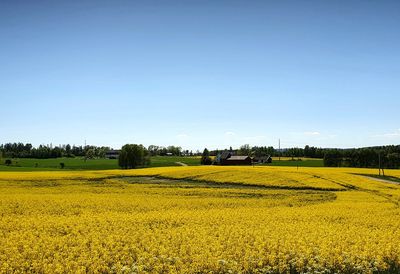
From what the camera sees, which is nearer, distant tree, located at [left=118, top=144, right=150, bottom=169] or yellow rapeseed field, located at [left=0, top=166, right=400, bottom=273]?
yellow rapeseed field, located at [left=0, top=166, right=400, bottom=273]

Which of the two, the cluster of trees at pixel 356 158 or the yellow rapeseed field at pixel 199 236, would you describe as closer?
the yellow rapeseed field at pixel 199 236

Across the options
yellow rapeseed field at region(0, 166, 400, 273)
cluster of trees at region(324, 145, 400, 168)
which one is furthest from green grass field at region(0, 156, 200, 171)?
yellow rapeseed field at region(0, 166, 400, 273)

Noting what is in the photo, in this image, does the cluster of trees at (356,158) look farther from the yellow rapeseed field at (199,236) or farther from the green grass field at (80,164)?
the yellow rapeseed field at (199,236)

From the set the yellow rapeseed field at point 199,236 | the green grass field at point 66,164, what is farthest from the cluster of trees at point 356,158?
the yellow rapeseed field at point 199,236

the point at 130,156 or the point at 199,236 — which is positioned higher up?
the point at 130,156

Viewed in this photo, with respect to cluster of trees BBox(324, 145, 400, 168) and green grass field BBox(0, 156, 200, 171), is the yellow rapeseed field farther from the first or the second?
cluster of trees BBox(324, 145, 400, 168)

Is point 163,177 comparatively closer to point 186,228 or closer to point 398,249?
point 186,228

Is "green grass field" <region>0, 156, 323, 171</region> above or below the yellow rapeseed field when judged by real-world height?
above

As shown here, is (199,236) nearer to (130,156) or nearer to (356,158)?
(130,156)

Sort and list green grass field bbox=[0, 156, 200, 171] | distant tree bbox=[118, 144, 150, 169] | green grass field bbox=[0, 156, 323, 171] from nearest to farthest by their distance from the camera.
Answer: green grass field bbox=[0, 156, 200, 171] → green grass field bbox=[0, 156, 323, 171] → distant tree bbox=[118, 144, 150, 169]

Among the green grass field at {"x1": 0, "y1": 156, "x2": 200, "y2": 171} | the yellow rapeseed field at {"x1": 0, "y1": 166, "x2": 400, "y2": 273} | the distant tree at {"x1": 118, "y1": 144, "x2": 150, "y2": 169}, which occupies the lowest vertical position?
the yellow rapeseed field at {"x1": 0, "y1": 166, "x2": 400, "y2": 273}

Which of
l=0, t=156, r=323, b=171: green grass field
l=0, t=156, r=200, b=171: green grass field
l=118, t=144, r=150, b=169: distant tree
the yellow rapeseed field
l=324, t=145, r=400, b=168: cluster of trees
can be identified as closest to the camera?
the yellow rapeseed field

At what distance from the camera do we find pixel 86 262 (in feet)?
43.7

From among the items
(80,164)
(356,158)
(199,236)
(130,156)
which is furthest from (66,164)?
(199,236)
